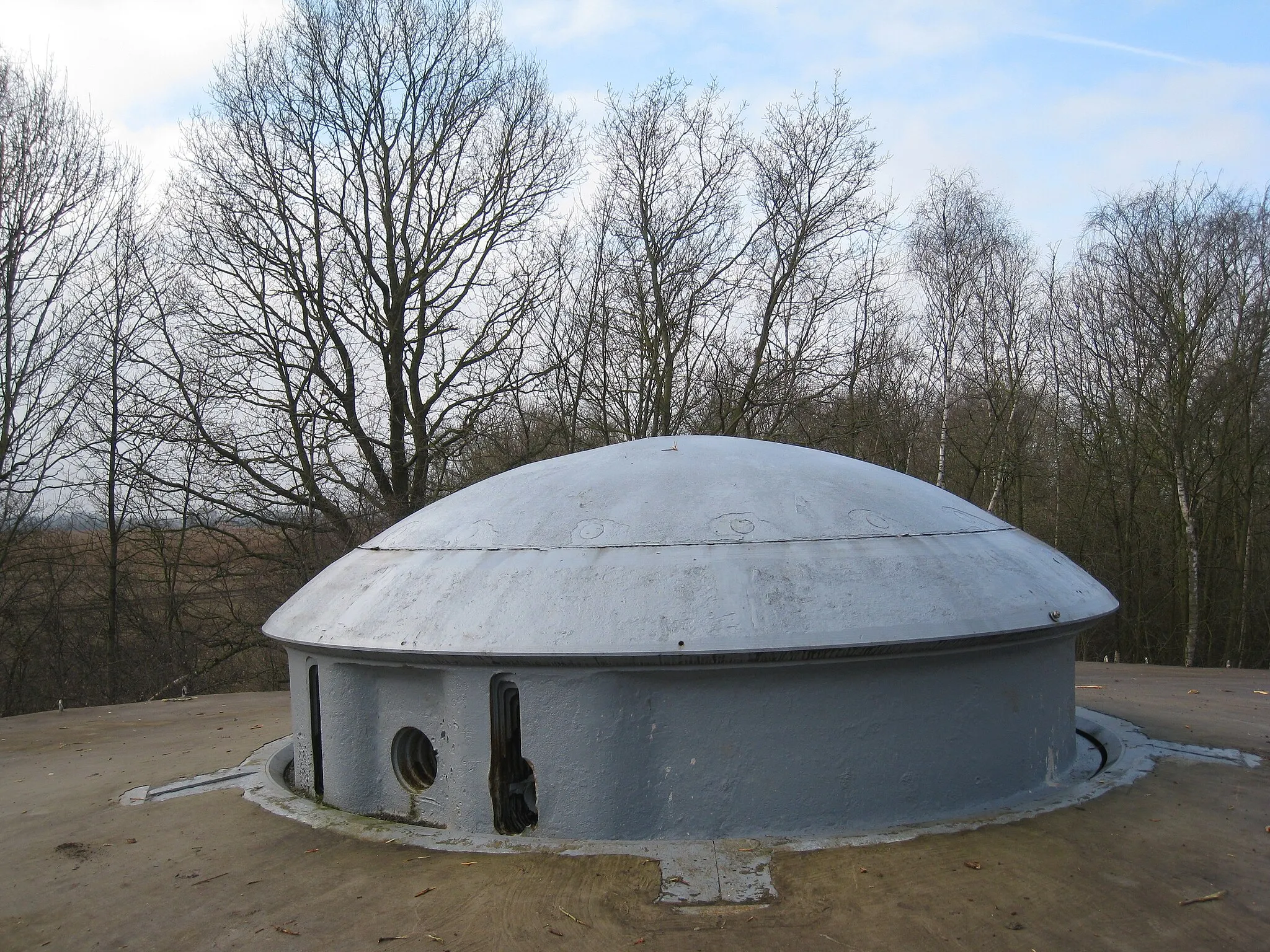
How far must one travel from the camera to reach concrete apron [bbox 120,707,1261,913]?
204 inches

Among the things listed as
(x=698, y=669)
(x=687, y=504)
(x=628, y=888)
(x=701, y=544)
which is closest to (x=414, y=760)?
(x=628, y=888)

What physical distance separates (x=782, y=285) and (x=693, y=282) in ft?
6.86

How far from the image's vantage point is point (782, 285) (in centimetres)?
2231

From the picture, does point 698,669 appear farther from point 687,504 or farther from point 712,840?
point 687,504

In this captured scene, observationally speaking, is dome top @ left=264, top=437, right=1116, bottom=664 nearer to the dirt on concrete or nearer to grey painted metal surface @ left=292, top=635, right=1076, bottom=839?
grey painted metal surface @ left=292, top=635, right=1076, bottom=839

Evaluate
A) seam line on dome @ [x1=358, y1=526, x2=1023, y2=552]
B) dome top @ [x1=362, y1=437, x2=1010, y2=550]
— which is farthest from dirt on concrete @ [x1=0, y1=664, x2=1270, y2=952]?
dome top @ [x1=362, y1=437, x2=1010, y2=550]

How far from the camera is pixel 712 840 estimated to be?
5727 millimetres

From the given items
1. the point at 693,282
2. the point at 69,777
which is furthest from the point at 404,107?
the point at 69,777

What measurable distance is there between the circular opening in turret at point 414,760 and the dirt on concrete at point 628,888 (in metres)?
0.59

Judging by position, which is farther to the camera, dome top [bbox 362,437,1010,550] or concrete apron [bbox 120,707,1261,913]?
dome top [bbox 362,437,1010,550]

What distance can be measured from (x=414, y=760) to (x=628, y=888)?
2.16 metres

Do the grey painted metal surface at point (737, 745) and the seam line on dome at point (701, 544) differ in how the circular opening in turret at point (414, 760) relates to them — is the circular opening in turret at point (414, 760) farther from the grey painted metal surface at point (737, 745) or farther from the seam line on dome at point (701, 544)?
the seam line on dome at point (701, 544)

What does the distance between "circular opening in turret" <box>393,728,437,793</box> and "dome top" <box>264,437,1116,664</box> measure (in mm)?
755

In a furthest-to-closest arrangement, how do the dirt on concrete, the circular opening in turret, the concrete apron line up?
the circular opening in turret
the concrete apron
the dirt on concrete
